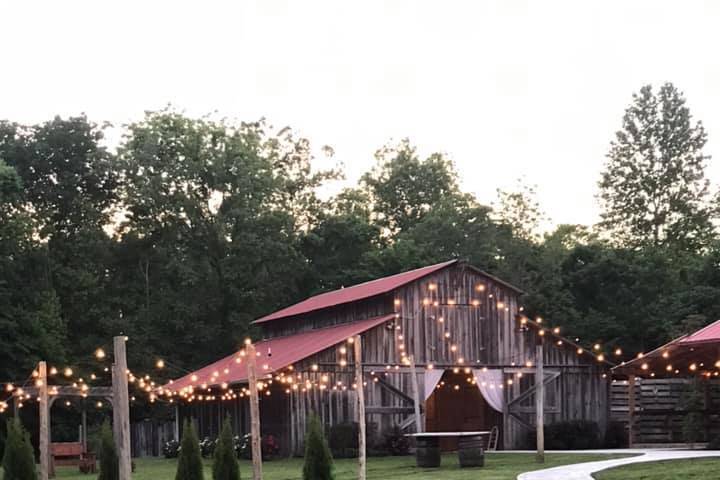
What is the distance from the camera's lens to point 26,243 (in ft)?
155

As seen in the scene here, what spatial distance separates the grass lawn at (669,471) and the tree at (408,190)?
44080 millimetres

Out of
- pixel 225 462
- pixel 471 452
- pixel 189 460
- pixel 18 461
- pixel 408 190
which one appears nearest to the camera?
pixel 189 460

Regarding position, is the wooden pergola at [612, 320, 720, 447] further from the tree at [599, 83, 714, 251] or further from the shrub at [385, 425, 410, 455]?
the tree at [599, 83, 714, 251]

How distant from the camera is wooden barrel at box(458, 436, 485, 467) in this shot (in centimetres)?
2584

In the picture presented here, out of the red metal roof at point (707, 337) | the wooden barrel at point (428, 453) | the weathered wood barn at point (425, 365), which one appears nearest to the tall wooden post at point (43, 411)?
the wooden barrel at point (428, 453)

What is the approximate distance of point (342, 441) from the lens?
1264 inches

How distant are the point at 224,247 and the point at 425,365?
21059mm

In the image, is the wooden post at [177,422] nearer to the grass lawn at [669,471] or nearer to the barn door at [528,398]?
the barn door at [528,398]

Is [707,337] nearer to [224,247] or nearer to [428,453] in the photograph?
[428,453]

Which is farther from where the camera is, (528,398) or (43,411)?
A: (528,398)

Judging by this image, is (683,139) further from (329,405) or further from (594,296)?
(329,405)

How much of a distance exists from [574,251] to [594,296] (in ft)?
9.64

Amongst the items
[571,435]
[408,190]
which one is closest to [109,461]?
[571,435]

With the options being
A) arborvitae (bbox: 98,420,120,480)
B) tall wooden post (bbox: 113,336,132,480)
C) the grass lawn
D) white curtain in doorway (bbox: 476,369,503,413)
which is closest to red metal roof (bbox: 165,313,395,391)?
white curtain in doorway (bbox: 476,369,503,413)
